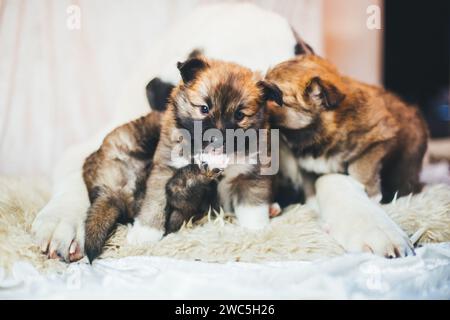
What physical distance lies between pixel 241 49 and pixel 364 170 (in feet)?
1.59

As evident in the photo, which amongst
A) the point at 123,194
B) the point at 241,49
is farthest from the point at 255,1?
the point at 123,194

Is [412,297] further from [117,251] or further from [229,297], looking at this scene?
[117,251]

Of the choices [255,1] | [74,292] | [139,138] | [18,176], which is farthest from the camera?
[255,1]

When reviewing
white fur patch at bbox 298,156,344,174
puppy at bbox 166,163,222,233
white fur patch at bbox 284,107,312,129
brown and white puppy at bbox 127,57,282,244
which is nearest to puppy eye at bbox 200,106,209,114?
brown and white puppy at bbox 127,57,282,244

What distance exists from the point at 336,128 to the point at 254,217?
12.9 inches

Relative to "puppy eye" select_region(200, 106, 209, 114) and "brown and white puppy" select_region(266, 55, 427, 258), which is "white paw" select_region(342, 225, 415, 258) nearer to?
"brown and white puppy" select_region(266, 55, 427, 258)

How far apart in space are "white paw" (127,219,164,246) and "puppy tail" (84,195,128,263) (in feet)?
0.17

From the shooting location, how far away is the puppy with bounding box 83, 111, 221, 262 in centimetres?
107

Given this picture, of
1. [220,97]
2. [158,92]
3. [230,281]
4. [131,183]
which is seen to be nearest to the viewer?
[230,281]

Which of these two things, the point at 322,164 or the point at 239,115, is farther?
the point at 322,164

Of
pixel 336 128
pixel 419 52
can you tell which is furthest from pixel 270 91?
pixel 419 52

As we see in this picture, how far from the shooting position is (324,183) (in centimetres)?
121

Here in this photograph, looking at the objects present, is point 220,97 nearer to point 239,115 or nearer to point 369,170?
point 239,115

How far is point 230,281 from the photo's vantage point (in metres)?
0.92
